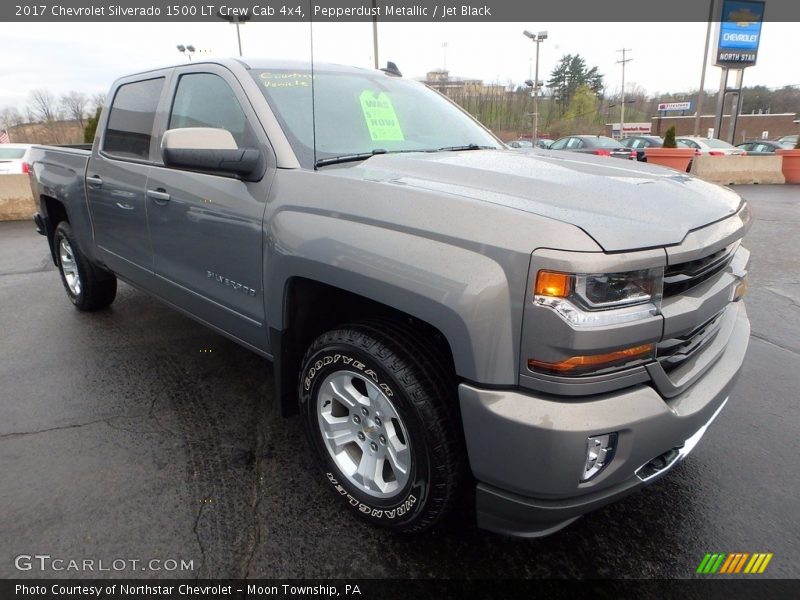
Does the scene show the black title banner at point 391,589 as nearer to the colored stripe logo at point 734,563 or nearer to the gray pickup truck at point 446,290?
the colored stripe logo at point 734,563

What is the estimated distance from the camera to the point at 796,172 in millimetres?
15789

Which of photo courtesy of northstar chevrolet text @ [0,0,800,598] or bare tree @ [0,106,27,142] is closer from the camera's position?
photo courtesy of northstar chevrolet text @ [0,0,800,598]

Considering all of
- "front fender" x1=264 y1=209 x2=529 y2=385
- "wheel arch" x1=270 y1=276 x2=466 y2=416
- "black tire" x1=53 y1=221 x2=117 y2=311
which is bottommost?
"black tire" x1=53 y1=221 x2=117 y2=311

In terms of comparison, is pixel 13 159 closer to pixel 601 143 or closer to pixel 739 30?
pixel 601 143

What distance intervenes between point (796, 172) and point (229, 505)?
18.9 metres

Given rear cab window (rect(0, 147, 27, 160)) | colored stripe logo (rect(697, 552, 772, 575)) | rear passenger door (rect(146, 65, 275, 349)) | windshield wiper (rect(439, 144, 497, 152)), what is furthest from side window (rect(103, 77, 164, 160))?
rear cab window (rect(0, 147, 27, 160))

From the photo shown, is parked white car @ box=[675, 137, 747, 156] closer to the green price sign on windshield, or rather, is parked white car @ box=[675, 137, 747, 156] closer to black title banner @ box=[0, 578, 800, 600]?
the green price sign on windshield

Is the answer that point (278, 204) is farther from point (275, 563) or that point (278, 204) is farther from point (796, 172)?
point (796, 172)

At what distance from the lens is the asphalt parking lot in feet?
6.77

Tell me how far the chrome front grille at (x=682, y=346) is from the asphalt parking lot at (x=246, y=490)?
0.80 meters

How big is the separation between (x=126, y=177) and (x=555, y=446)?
3146 mm

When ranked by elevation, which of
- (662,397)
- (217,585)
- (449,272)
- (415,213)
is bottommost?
(217,585)

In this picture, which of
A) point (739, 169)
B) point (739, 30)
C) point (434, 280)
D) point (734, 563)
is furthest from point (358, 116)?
point (739, 30)

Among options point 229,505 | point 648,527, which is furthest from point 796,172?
point 229,505
